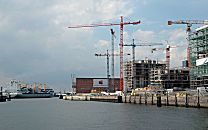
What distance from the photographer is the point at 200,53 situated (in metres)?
130

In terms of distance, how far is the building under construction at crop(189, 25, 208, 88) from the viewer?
122438mm

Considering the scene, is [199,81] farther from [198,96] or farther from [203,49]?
[198,96]

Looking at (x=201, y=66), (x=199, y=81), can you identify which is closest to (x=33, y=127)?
(x=201, y=66)

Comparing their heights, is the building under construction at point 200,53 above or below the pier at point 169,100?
above

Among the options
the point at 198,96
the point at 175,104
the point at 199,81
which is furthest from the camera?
the point at 199,81

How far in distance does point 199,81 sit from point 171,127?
90872mm

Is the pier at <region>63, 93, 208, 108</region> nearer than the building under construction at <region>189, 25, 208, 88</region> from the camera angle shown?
Yes

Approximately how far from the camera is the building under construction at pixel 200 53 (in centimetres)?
12244

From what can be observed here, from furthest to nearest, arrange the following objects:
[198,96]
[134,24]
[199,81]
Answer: [134,24], [199,81], [198,96]

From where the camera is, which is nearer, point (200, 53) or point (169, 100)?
point (169, 100)

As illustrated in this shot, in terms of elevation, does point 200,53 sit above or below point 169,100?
above

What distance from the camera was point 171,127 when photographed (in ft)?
182

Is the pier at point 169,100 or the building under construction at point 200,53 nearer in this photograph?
the pier at point 169,100

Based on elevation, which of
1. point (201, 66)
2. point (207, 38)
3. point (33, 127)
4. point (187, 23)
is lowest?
point (33, 127)
